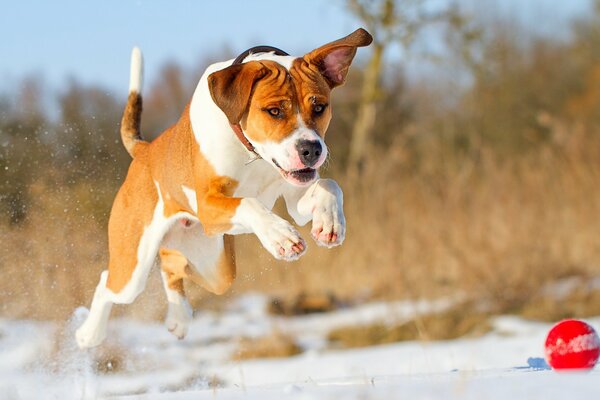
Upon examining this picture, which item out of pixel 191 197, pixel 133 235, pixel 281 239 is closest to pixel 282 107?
pixel 281 239

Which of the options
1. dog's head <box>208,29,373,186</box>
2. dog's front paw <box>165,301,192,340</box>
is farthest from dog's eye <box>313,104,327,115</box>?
dog's front paw <box>165,301,192,340</box>

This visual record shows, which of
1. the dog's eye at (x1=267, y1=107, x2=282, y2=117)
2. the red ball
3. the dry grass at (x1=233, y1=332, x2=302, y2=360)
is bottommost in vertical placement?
the dry grass at (x1=233, y1=332, x2=302, y2=360)

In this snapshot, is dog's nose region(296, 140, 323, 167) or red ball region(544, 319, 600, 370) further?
red ball region(544, 319, 600, 370)

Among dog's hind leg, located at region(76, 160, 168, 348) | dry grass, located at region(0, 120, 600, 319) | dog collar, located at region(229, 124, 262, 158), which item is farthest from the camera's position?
dry grass, located at region(0, 120, 600, 319)

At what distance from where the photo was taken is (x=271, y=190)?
478 cm

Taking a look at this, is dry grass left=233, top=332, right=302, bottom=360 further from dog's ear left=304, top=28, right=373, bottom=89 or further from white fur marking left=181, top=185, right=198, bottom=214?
dog's ear left=304, top=28, right=373, bottom=89

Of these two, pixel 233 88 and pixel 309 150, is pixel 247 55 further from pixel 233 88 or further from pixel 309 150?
pixel 309 150

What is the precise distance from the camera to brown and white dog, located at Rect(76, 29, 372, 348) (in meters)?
4.27

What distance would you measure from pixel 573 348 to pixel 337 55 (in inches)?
67.8

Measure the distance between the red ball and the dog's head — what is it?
4.39ft

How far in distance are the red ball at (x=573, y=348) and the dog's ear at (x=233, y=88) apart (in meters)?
1.76

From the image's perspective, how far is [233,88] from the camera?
4352 mm

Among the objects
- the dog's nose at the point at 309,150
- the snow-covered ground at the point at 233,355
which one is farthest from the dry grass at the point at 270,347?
the dog's nose at the point at 309,150

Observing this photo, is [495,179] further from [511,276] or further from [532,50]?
[532,50]
